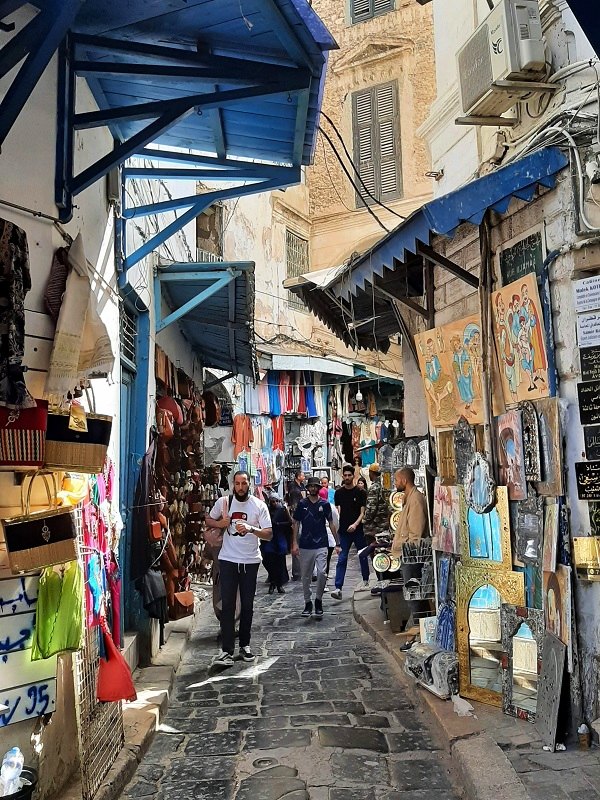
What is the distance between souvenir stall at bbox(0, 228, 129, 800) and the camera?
3506mm

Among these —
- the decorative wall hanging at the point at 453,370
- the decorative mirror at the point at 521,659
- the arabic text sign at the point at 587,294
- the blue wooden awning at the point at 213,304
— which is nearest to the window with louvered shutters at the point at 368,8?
the blue wooden awning at the point at 213,304

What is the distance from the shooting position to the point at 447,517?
645cm

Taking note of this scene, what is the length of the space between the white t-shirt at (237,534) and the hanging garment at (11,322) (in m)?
4.43

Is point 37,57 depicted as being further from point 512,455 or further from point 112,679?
point 512,455

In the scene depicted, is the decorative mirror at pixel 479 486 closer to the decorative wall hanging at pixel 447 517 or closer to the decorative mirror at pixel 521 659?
the decorative wall hanging at pixel 447 517

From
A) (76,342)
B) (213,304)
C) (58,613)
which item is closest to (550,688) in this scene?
(58,613)

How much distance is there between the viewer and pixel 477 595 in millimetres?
5824

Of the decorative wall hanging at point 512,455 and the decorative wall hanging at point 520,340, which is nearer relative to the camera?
the decorative wall hanging at point 520,340

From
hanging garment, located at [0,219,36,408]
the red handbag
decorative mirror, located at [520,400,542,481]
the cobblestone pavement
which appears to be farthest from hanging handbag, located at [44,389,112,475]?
decorative mirror, located at [520,400,542,481]

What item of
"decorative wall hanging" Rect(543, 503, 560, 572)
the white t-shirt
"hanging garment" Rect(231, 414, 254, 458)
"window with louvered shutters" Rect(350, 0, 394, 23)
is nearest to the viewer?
"decorative wall hanging" Rect(543, 503, 560, 572)

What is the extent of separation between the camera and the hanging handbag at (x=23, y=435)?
3.50 meters

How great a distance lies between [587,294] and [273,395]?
45.3 feet

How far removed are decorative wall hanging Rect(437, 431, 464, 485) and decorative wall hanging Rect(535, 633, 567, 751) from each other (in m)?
1.91

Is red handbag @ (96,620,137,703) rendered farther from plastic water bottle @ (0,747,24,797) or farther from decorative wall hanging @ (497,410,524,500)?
decorative wall hanging @ (497,410,524,500)
